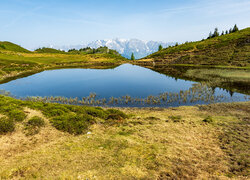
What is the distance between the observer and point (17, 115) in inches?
787

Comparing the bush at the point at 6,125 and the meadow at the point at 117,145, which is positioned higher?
the bush at the point at 6,125

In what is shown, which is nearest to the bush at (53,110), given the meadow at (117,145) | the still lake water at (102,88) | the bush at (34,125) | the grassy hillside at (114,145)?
the meadow at (117,145)

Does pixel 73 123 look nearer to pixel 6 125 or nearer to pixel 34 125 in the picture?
pixel 34 125

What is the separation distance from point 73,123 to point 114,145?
25.3 ft

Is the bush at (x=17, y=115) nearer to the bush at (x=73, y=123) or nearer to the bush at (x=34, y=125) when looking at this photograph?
the bush at (x=34, y=125)

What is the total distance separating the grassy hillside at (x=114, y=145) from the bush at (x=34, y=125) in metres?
0.09

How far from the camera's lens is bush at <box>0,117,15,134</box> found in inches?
683

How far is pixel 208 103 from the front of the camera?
35906mm

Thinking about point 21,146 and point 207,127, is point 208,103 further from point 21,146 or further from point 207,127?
point 21,146

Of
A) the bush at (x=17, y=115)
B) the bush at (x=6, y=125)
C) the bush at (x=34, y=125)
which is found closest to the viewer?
the bush at (x=6, y=125)

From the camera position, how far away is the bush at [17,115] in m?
19.6

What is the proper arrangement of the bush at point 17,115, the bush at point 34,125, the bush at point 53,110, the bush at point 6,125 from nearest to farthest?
the bush at point 6,125 → the bush at point 34,125 → the bush at point 17,115 → the bush at point 53,110

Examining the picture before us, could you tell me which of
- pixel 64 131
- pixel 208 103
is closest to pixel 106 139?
pixel 64 131

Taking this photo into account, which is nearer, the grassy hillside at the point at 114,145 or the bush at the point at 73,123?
the grassy hillside at the point at 114,145
